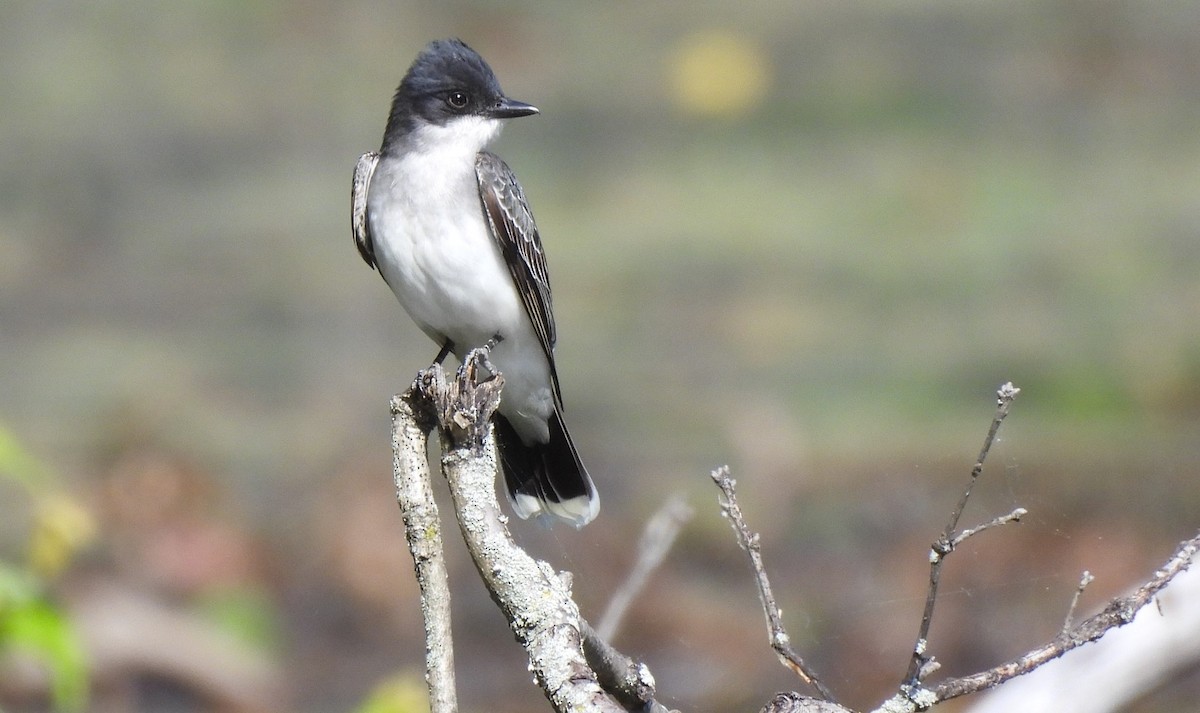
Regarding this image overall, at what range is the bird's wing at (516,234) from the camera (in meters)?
4.19

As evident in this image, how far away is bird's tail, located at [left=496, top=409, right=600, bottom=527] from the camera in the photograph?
14.4 ft

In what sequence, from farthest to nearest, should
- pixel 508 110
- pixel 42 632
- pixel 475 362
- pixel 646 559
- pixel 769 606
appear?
pixel 508 110 → pixel 646 559 → pixel 475 362 → pixel 42 632 → pixel 769 606

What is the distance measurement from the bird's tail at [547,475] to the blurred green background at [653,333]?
0.49m

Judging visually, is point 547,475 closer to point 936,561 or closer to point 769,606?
point 769,606

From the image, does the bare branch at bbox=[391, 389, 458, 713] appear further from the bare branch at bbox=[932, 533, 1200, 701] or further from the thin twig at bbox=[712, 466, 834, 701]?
the bare branch at bbox=[932, 533, 1200, 701]

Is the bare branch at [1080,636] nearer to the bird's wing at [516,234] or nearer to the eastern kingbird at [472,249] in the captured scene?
the eastern kingbird at [472,249]

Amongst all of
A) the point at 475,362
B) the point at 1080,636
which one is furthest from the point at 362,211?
the point at 1080,636

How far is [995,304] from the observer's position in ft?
34.8

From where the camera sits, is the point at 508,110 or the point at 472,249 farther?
the point at 508,110

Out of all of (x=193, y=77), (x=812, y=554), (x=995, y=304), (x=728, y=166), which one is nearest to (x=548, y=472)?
(x=812, y=554)

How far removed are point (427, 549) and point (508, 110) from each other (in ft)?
6.67

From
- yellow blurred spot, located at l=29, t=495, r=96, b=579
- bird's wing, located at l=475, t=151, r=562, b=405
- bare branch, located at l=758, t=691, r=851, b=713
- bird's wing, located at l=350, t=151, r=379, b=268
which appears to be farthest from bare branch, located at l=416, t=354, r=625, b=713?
bird's wing, located at l=350, t=151, r=379, b=268

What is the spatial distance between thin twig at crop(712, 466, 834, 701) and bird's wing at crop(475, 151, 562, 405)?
1741 mm

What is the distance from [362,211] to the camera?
428 cm
